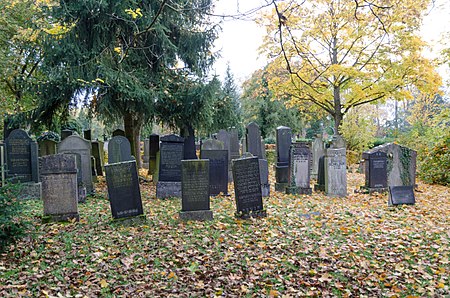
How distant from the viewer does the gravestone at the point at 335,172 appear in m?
11.0

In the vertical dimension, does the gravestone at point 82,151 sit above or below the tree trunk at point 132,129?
below

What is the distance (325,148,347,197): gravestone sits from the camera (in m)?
11.0

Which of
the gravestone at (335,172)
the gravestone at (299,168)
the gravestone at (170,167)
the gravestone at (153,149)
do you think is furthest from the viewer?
the gravestone at (153,149)

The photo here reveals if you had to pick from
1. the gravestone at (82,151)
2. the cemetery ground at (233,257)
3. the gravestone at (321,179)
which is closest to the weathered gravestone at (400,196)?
the cemetery ground at (233,257)

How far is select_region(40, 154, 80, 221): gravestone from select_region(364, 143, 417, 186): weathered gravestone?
9200 millimetres

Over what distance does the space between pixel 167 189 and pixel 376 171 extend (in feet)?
21.9

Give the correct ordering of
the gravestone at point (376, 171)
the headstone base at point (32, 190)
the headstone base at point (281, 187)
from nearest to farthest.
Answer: the headstone base at point (32, 190) < the gravestone at point (376, 171) < the headstone base at point (281, 187)

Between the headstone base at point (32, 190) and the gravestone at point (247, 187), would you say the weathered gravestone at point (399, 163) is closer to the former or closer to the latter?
the gravestone at point (247, 187)

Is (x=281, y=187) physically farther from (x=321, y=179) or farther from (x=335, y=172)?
(x=335, y=172)

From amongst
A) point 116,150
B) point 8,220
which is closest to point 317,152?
point 116,150

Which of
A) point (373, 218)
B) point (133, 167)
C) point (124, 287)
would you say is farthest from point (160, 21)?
point (124, 287)

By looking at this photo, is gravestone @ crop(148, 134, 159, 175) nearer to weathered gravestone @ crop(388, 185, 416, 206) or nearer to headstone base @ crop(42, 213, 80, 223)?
headstone base @ crop(42, 213, 80, 223)

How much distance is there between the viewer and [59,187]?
7254 mm

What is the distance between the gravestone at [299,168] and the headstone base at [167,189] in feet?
11.7
